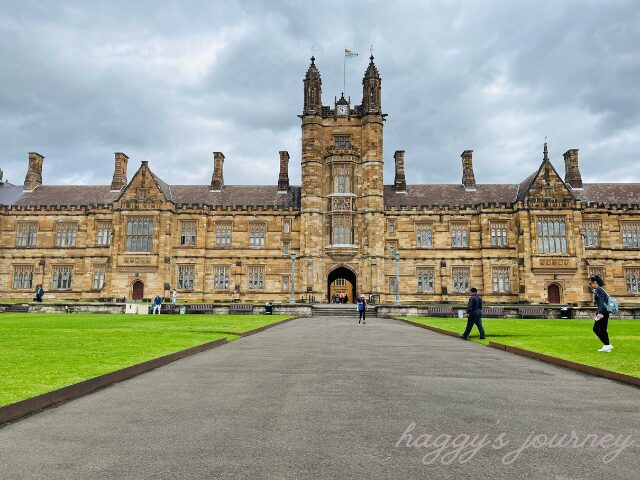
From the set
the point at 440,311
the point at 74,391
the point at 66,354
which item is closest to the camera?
the point at 74,391

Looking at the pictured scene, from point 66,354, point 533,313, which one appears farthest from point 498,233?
point 66,354

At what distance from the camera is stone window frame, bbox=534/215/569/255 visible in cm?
4200

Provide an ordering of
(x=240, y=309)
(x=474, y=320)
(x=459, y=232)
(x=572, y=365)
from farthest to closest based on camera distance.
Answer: (x=459, y=232) < (x=240, y=309) < (x=474, y=320) < (x=572, y=365)

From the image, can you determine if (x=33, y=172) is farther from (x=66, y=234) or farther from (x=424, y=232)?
(x=424, y=232)

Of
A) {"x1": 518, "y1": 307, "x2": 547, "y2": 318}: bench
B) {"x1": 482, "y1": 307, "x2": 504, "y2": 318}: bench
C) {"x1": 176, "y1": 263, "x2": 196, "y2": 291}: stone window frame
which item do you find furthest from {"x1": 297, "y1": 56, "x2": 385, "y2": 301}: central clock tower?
{"x1": 518, "y1": 307, "x2": 547, "y2": 318}: bench

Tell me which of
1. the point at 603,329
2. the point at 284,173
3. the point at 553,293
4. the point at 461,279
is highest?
the point at 284,173

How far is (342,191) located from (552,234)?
1992 centimetres

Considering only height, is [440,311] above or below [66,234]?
below

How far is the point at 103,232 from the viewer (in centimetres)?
4572

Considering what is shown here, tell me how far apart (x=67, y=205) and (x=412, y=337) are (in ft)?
139

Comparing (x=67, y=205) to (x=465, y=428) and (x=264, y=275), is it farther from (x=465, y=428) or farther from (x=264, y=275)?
(x=465, y=428)

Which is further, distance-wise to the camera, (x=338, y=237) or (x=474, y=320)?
(x=338, y=237)

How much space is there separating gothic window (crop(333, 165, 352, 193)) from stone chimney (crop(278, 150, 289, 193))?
21.0 ft

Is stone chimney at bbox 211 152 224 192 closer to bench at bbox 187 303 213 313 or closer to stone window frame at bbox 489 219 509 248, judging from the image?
bench at bbox 187 303 213 313
